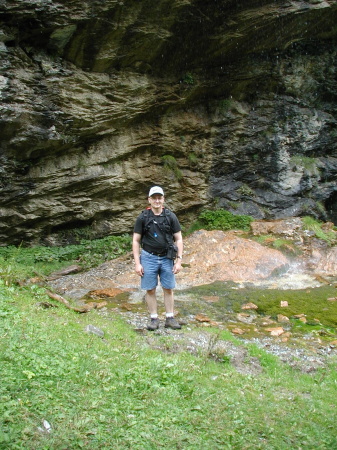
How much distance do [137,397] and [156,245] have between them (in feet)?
8.43

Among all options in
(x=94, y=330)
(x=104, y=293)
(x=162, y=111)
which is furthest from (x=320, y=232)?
(x=94, y=330)

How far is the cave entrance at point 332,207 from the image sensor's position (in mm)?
14828

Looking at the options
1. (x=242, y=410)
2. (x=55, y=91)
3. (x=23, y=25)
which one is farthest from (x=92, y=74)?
(x=242, y=410)

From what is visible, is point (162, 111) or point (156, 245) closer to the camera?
point (156, 245)

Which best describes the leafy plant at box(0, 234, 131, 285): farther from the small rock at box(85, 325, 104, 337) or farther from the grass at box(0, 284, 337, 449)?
the grass at box(0, 284, 337, 449)

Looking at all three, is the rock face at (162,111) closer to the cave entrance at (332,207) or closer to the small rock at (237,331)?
the cave entrance at (332,207)

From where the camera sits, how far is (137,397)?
3484mm

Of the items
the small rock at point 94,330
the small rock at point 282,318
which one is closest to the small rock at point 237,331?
the small rock at point 282,318

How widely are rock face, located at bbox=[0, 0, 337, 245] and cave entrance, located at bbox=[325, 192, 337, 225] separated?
0.06 meters

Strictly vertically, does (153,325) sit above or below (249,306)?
above

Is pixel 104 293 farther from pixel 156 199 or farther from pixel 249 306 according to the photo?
pixel 156 199

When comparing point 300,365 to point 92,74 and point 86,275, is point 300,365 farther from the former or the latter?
point 92,74

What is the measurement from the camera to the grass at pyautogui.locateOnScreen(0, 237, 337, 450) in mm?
2898

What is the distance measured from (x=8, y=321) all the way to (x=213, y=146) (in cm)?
1063
